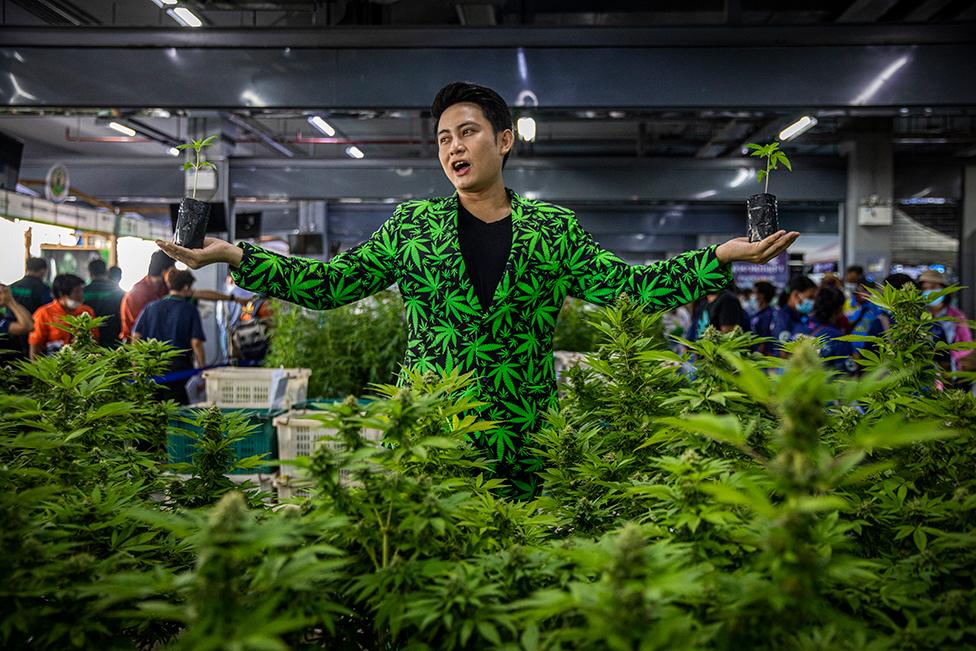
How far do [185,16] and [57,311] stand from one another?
2670mm

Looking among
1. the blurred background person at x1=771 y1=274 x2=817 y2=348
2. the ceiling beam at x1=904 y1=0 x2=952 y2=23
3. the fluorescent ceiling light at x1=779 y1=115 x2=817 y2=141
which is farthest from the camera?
the fluorescent ceiling light at x1=779 y1=115 x2=817 y2=141

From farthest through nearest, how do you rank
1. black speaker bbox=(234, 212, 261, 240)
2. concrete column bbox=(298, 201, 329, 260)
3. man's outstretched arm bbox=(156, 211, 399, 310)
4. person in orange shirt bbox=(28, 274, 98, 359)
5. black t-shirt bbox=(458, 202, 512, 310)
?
1. concrete column bbox=(298, 201, 329, 260)
2. black speaker bbox=(234, 212, 261, 240)
3. person in orange shirt bbox=(28, 274, 98, 359)
4. black t-shirt bbox=(458, 202, 512, 310)
5. man's outstretched arm bbox=(156, 211, 399, 310)

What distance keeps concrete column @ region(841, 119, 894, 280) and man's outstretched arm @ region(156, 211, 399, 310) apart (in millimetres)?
→ 11134

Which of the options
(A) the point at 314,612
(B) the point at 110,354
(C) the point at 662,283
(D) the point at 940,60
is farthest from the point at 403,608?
(D) the point at 940,60

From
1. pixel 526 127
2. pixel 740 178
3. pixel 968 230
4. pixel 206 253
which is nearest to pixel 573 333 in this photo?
pixel 526 127

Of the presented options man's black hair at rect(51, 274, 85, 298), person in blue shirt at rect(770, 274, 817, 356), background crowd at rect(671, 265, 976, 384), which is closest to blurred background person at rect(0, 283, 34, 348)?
man's black hair at rect(51, 274, 85, 298)

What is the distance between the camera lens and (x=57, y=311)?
5637 mm

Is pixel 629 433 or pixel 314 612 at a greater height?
pixel 629 433

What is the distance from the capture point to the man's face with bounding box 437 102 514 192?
6.54ft

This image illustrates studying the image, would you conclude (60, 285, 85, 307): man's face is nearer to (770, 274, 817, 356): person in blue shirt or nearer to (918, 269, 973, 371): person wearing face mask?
(770, 274, 817, 356): person in blue shirt

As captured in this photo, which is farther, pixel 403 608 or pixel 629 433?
pixel 629 433

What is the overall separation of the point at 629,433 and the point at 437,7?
26.5ft

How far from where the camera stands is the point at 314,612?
3.22ft

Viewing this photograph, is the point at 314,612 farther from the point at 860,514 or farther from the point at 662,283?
the point at 662,283
